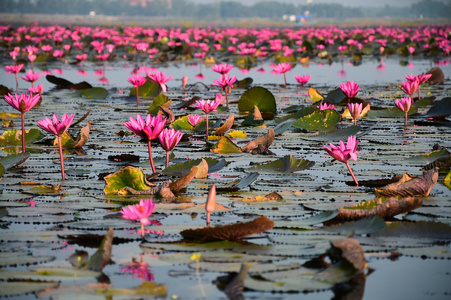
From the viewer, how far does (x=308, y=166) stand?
123 inches

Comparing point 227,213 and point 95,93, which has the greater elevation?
point 227,213

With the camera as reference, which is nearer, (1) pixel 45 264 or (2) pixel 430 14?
(1) pixel 45 264

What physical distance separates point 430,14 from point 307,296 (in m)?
157

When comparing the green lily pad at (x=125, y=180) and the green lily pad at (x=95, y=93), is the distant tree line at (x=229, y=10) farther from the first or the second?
the green lily pad at (x=125, y=180)

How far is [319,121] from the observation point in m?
4.57

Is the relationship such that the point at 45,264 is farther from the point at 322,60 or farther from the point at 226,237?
the point at 322,60

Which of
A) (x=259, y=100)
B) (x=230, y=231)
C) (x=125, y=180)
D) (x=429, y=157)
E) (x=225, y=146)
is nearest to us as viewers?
(x=230, y=231)

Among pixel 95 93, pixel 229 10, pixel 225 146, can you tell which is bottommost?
pixel 95 93

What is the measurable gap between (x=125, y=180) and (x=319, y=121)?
86.2 inches

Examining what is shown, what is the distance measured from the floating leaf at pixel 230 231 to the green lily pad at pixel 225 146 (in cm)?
170

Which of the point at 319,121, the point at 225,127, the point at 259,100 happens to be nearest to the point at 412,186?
the point at 225,127

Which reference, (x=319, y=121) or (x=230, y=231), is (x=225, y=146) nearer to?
(x=319, y=121)

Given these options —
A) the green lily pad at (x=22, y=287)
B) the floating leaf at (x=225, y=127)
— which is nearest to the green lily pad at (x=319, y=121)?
the floating leaf at (x=225, y=127)

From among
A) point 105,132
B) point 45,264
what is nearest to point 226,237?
point 45,264
